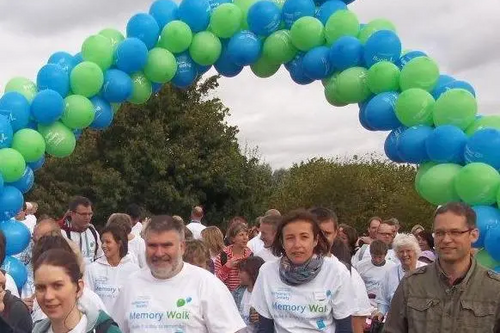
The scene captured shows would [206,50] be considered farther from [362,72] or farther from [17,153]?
[17,153]

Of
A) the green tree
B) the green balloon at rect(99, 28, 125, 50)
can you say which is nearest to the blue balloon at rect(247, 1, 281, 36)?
the green balloon at rect(99, 28, 125, 50)

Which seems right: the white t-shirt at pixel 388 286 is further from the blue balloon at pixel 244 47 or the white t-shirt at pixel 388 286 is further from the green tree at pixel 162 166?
the green tree at pixel 162 166

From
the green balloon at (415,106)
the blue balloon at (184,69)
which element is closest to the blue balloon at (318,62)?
the green balloon at (415,106)

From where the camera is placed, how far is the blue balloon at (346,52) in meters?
7.49

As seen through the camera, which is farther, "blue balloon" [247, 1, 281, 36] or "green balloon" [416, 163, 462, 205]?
"blue balloon" [247, 1, 281, 36]

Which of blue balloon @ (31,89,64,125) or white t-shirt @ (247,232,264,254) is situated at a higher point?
blue balloon @ (31,89,64,125)

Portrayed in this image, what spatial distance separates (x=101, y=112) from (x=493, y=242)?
432 cm

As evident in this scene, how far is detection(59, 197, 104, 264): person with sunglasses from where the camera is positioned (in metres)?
7.45

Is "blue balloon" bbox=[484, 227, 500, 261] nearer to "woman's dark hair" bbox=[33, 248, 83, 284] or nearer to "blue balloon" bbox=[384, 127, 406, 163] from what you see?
"blue balloon" bbox=[384, 127, 406, 163]

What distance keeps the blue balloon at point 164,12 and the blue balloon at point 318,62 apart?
5.21 ft

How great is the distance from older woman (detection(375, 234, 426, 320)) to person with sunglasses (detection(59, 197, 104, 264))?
2.90m

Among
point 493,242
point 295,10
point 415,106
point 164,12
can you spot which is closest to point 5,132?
point 164,12

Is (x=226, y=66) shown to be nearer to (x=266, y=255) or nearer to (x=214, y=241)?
(x=214, y=241)

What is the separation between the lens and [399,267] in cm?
720
